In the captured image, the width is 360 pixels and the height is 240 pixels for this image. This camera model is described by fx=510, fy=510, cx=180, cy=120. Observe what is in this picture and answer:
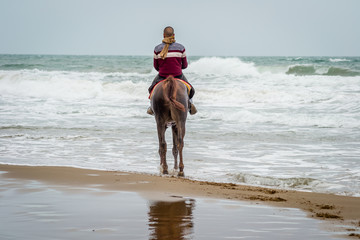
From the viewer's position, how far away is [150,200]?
17.1ft

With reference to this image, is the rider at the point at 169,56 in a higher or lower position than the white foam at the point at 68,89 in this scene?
higher

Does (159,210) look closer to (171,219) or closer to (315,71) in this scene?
(171,219)

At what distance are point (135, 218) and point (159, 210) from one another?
0.41m

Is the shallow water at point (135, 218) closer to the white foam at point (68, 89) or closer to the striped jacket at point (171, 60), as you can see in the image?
the striped jacket at point (171, 60)

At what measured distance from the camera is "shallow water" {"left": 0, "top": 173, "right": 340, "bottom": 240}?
152 inches

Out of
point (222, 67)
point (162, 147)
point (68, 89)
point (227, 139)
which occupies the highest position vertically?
point (222, 67)

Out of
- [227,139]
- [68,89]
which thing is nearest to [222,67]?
[68,89]

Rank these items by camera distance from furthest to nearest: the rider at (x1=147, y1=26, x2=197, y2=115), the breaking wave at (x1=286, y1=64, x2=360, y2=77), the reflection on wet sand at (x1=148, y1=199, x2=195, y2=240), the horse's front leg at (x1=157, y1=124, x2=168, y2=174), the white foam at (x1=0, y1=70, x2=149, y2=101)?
the breaking wave at (x1=286, y1=64, x2=360, y2=77)
the white foam at (x1=0, y1=70, x2=149, y2=101)
the horse's front leg at (x1=157, y1=124, x2=168, y2=174)
the rider at (x1=147, y1=26, x2=197, y2=115)
the reflection on wet sand at (x1=148, y1=199, x2=195, y2=240)

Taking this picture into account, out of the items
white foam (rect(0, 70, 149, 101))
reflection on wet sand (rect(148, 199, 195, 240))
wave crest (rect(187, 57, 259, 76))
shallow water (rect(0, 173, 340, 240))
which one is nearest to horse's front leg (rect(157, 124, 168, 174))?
shallow water (rect(0, 173, 340, 240))

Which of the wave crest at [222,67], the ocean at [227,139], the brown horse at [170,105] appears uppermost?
the wave crest at [222,67]

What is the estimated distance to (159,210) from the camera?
4727 mm

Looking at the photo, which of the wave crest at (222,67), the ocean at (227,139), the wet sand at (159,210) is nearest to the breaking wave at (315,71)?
the wave crest at (222,67)

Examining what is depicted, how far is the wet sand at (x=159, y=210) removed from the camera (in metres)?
3.94

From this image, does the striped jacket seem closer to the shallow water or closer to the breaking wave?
the shallow water
